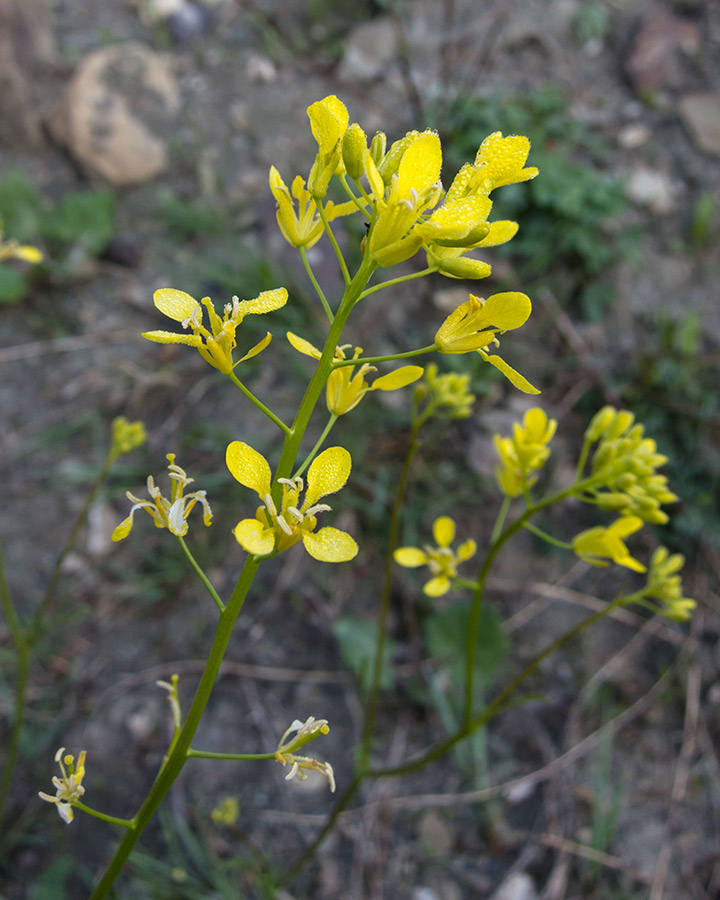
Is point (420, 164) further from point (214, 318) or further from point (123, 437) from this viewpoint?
point (123, 437)

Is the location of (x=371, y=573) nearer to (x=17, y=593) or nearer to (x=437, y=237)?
(x=17, y=593)

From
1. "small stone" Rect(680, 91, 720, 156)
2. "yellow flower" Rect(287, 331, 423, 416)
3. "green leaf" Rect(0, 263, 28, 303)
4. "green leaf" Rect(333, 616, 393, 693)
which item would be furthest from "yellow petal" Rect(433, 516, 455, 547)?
"small stone" Rect(680, 91, 720, 156)

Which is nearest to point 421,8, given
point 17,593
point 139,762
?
point 17,593

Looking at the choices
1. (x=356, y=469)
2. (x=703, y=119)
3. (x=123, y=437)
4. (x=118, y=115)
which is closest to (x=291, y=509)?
(x=123, y=437)

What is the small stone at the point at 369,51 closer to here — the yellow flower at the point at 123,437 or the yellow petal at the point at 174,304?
the yellow flower at the point at 123,437

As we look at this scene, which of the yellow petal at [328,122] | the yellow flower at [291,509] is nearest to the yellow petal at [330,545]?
the yellow flower at [291,509]
